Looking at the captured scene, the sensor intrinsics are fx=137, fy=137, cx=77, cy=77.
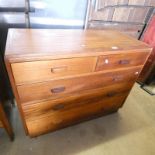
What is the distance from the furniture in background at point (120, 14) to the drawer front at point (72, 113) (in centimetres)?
79

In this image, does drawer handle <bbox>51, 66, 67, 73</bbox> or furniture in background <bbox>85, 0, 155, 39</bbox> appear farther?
furniture in background <bbox>85, 0, 155, 39</bbox>

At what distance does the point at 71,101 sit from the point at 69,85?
7.7 inches

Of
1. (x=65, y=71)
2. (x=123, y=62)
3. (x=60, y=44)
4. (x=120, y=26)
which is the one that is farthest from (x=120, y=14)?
(x=65, y=71)

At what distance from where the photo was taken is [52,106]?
112 cm

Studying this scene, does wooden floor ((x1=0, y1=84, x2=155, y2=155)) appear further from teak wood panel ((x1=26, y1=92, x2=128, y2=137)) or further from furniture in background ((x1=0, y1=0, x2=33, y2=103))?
furniture in background ((x1=0, y1=0, x2=33, y2=103))

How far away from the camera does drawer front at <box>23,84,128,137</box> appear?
1.16m

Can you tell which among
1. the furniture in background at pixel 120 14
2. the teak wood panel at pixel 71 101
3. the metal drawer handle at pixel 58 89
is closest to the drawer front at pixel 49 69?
the metal drawer handle at pixel 58 89

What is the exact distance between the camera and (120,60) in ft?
3.58

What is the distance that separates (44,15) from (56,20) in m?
0.12

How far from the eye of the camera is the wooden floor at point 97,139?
4.12ft

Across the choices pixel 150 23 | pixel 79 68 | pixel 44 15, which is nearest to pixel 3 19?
pixel 44 15

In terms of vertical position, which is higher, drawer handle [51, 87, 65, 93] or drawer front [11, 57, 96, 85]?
drawer front [11, 57, 96, 85]

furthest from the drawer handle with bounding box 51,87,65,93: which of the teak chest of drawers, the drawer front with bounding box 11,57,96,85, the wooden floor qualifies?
the wooden floor

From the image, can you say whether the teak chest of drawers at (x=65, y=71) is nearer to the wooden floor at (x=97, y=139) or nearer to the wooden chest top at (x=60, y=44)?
the wooden chest top at (x=60, y=44)
